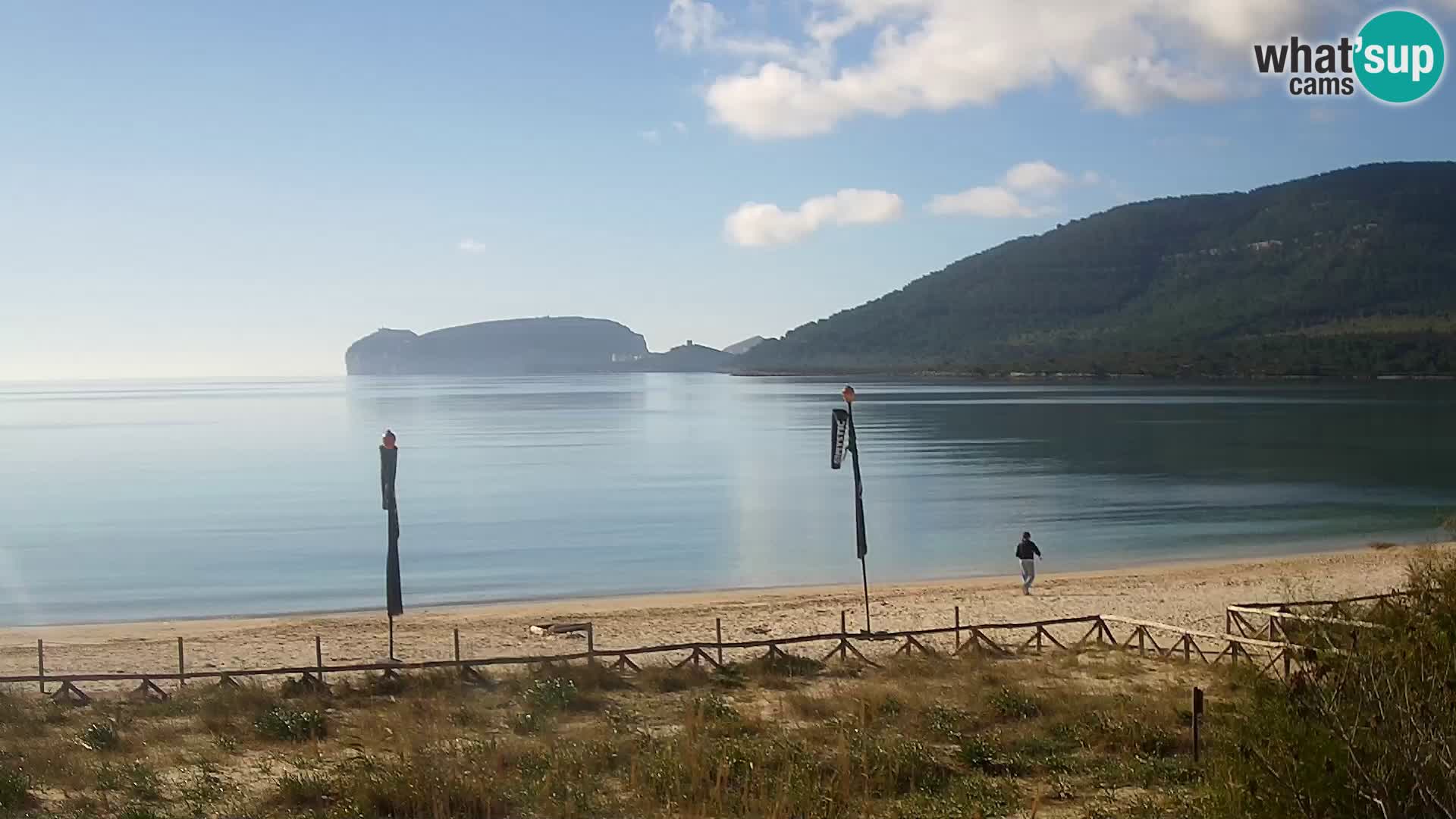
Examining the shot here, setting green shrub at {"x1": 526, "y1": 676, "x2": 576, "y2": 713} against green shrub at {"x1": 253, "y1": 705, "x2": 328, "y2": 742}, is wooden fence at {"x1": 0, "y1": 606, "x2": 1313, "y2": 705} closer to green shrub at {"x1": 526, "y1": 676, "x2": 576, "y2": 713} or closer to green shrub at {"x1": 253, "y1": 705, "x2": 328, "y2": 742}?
green shrub at {"x1": 526, "y1": 676, "x2": 576, "y2": 713}

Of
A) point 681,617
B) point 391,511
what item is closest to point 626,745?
point 391,511

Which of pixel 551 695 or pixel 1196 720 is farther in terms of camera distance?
pixel 551 695

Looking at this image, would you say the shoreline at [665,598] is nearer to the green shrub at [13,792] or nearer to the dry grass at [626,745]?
the dry grass at [626,745]

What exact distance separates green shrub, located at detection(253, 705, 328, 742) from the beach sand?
6988 millimetres

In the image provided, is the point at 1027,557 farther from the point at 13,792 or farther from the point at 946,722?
the point at 13,792

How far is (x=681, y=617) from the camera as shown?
86.0ft

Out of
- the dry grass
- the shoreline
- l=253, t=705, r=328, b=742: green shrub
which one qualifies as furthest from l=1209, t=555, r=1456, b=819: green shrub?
the shoreline

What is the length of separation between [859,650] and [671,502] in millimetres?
35514

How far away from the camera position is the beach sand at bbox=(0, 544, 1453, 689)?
2206cm

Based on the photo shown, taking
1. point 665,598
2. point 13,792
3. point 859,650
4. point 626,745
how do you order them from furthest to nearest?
1. point 665,598
2. point 859,650
3. point 626,745
4. point 13,792

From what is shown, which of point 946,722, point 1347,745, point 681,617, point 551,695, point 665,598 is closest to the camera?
point 1347,745

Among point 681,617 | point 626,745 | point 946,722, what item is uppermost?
point 626,745

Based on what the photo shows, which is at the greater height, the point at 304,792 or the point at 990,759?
the point at 304,792

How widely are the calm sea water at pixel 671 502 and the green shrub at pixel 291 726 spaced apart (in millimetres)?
17570
